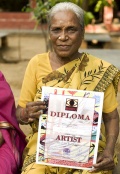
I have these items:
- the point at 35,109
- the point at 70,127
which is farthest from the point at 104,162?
the point at 35,109

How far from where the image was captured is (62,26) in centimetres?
222

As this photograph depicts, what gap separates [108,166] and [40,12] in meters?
5.31

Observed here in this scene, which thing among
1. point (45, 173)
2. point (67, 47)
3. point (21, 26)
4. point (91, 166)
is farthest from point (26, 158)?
point (21, 26)

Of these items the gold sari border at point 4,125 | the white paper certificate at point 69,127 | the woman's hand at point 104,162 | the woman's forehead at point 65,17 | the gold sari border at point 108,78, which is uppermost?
the woman's forehead at point 65,17

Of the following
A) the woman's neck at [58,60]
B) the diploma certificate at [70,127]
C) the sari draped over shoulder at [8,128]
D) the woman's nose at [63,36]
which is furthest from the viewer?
the sari draped over shoulder at [8,128]

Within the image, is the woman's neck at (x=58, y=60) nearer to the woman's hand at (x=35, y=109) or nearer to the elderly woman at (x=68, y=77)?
the elderly woman at (x=68, y=77)

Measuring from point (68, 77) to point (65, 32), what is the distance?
260mm

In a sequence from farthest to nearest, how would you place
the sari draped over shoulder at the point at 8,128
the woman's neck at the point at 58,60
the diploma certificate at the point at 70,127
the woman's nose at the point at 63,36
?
1. the sari draped over shoulder at the point at 8,128
2. the woman's neck at the point at 58,60
3. the woman's nose at the point at 63,36
4. the diploma certificate at the point at 70,127

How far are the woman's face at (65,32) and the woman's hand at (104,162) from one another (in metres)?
0.60

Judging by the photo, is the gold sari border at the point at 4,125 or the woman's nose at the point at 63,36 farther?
the gold sari border at the point at 4,125

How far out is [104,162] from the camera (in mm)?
2172

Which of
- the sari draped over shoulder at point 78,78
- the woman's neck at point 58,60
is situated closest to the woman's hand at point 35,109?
the sari draped over shoulder at point 78,78

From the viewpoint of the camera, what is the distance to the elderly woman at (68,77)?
7.29ft

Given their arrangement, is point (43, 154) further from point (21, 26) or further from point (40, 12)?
point (21, 26)
